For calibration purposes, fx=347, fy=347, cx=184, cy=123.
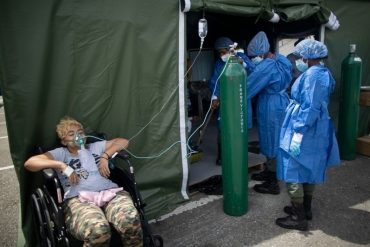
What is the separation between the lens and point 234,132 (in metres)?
3.32

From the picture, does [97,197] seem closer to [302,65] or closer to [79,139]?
[79,139]

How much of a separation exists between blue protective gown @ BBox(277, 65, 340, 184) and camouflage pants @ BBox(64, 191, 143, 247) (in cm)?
149

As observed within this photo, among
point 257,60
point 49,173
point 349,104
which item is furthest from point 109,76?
point 349,104

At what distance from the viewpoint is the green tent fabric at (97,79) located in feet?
9.18

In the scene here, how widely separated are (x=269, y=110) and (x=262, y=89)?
10.1 inches

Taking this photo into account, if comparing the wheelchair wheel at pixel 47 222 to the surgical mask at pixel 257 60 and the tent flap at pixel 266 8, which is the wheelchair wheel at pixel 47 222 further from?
the surgical mask at pixel 257 60

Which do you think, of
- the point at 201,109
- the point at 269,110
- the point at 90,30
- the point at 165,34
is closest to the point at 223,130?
the point at 269,110

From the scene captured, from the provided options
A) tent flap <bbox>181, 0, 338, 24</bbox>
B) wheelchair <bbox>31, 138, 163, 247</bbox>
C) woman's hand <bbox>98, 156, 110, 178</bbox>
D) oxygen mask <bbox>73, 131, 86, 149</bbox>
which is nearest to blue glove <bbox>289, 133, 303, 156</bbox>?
wheelchair <bbox>31, 138, 163, 247</bbox>

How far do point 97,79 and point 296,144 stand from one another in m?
1.89

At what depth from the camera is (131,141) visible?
3.47 meters

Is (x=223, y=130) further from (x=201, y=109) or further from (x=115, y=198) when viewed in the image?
(x=201, y=109)

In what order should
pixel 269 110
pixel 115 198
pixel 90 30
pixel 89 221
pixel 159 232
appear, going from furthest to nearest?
pixel 269 110 < pixel 159 232 < pixel 90 30 < pixel 115 198 < pixel 89 221

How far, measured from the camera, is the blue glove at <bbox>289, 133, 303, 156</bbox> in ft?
9.99

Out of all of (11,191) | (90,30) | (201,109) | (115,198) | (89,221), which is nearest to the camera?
(89,221)
